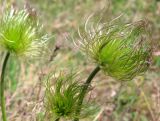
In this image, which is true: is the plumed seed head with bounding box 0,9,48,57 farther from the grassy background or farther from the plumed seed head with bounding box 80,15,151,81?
the grassy background

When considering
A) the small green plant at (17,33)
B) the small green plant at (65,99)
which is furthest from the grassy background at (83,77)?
the small green plant at (65,99)

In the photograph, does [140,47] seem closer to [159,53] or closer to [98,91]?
[159,53]

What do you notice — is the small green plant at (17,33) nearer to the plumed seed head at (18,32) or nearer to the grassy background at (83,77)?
the plumed seed head at (18,32)

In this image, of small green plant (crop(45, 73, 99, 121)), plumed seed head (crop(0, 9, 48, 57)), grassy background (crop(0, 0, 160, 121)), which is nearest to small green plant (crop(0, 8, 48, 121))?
plumed seed head (crop(0, 9, 48, 57))

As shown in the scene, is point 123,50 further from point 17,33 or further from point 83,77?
point 83,77

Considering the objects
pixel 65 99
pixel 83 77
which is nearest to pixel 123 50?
pixel 65 99

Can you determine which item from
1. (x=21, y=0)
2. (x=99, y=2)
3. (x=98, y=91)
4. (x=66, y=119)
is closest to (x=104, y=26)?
(x=66, y=119)
